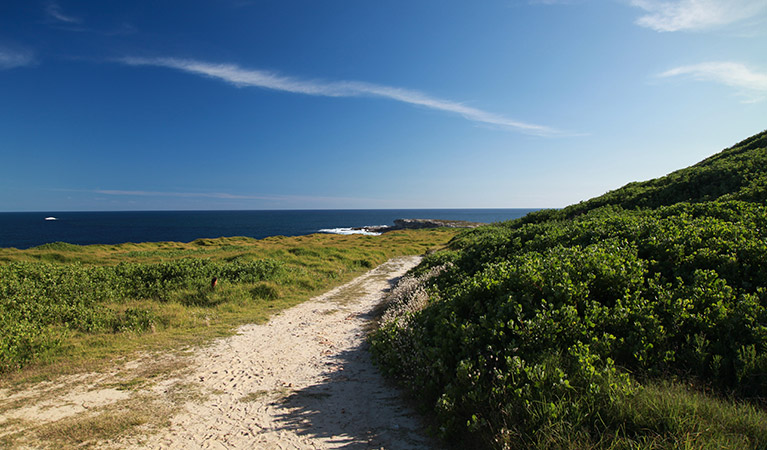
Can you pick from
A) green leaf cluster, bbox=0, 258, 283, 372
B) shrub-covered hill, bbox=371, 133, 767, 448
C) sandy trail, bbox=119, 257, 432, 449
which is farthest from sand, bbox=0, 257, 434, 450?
green leaf cluster, bbox=0, 258, 283, 372

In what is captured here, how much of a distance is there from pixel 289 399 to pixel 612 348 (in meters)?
5.85

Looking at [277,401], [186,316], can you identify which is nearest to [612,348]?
[277,401]

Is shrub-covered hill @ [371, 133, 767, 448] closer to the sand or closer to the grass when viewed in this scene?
the sand

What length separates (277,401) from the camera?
6.80m

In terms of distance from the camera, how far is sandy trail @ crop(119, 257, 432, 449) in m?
5.42

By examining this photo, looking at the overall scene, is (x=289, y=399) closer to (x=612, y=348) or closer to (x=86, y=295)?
(x=612, y=348)

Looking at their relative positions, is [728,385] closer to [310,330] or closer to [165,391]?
[165,391]

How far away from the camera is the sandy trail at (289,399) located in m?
5.42

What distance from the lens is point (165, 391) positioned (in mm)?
7129

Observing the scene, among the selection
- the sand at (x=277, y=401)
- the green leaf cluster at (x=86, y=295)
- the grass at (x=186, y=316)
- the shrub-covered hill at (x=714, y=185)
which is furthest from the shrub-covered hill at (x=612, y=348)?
the green leaf cluster at (x=86, y=295)

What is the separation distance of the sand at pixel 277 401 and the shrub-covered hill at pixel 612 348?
812 millimetres

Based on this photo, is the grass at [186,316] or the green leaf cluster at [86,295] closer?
the grass at [186,316]

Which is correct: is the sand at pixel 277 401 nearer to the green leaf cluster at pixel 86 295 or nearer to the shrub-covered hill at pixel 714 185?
the green leaf cluster at pixel 86 295

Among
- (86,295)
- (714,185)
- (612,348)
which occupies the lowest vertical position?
(86,295)
